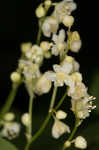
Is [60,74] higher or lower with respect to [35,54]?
lower

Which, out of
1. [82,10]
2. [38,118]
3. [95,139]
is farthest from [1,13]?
[95,139]

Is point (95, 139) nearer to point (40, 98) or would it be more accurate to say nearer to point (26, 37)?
point (40, 98)

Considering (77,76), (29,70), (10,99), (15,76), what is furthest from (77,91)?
(10,99)

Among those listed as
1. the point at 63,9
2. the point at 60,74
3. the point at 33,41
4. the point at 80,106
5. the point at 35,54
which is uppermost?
the point at 33,41

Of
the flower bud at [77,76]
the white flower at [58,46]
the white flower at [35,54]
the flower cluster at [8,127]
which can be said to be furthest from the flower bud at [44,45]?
the flower cluster at [8,127]

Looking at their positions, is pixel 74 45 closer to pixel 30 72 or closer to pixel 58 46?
pixel 58 46

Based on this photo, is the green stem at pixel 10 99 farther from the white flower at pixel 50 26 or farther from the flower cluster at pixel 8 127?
the white flower at pixel 50 26

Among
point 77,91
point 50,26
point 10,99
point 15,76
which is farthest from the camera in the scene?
point 10,99
